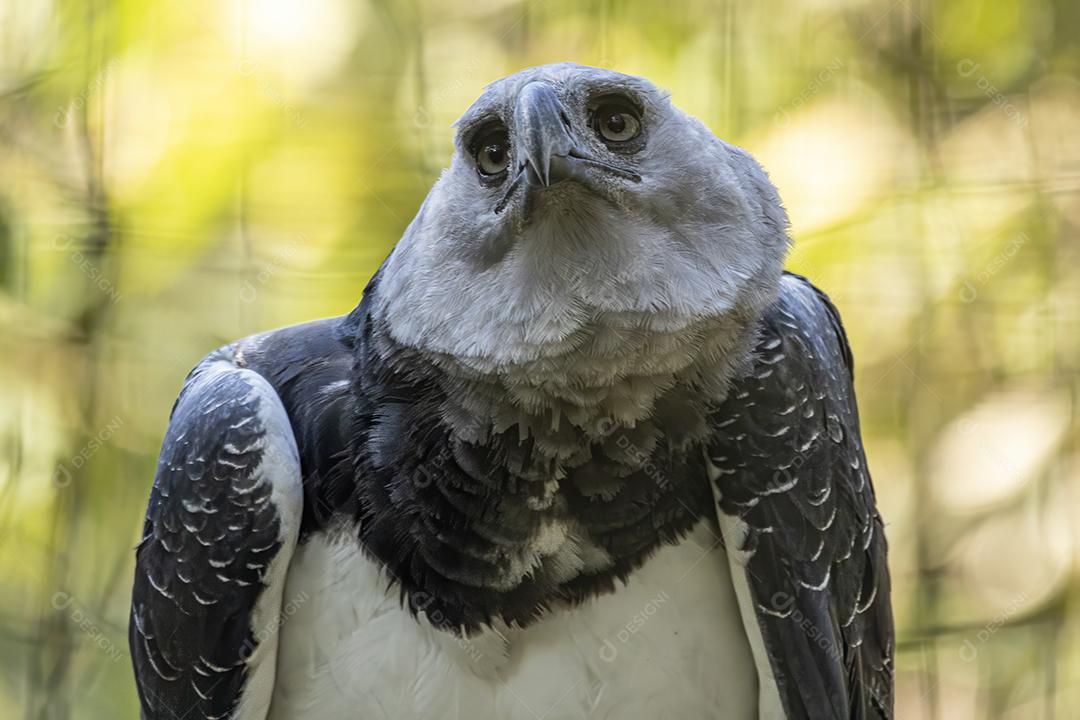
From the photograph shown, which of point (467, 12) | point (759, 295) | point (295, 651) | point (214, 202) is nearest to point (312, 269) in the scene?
Answer: point (214, 202)

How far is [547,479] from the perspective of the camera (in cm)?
244

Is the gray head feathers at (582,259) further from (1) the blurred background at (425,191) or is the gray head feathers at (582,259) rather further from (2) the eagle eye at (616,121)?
(1) the blurred background at (425,191)

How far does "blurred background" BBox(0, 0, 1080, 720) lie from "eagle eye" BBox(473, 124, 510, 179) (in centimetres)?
244

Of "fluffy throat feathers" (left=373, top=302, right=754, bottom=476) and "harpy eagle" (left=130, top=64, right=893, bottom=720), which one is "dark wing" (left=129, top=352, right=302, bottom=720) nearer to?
"harpy eagle" (left=130, top=64, right=893, bottom=720)

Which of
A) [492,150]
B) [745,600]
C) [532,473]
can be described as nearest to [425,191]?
[492,150]

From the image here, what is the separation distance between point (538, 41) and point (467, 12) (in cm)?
37

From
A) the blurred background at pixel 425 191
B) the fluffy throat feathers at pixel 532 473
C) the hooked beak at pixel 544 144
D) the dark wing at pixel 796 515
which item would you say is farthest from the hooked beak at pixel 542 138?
the blurred background at pixel 425 191

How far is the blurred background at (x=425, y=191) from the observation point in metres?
4.85

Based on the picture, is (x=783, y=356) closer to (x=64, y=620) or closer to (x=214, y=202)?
(x=214, y=202)

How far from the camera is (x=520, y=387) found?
2365 mm

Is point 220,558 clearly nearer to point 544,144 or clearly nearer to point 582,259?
point 582,259

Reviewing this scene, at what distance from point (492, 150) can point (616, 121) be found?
0.91 feet

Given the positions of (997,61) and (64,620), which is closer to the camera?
(64,620)

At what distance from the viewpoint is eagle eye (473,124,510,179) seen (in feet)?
7.84
